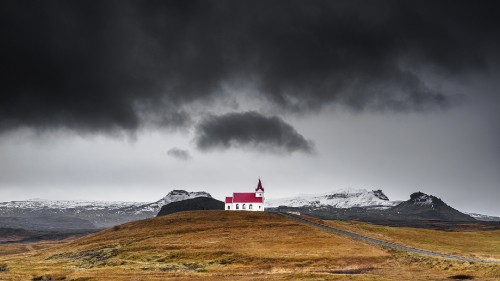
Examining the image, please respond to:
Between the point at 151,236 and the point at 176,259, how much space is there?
36237mm

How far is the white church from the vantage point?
586 ft

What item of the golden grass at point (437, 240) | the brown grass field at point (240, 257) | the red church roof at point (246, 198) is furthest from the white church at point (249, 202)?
the golden grass at point (437, 240)

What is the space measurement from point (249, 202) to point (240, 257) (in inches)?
3490

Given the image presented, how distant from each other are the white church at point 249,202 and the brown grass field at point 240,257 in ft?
104

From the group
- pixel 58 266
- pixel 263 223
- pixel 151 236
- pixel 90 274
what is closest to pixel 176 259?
pixel 90 274

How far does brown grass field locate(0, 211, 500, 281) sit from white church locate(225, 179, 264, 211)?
31770 mm

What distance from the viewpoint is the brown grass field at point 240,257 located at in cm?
7219

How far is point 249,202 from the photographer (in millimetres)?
179250

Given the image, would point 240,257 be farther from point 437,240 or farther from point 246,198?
point 246,198

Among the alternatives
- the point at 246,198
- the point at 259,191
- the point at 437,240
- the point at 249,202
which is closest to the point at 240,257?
the point at 437,240

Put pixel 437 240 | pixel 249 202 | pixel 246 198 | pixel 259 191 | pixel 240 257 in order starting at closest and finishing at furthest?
pixel 240 257, pixel 437 240, pixel 249 202, pixel 259 191, pixel 246 198

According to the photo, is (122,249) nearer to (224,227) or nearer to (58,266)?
(58,266)

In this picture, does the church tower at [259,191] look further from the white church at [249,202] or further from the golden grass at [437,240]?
the golden grass at [437,240]

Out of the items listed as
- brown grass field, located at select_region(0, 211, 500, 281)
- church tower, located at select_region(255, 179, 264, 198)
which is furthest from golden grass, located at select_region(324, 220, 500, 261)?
church tower, located at select_region(255, 179, 264, 198)
